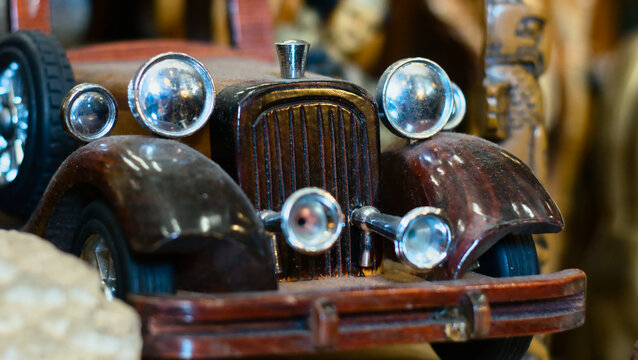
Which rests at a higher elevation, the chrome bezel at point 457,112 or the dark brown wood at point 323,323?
the chrome bezel at point 457,112

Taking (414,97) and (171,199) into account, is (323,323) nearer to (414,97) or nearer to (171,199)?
(171,199)

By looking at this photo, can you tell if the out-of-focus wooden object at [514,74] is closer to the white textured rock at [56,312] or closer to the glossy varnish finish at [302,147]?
the glossy varnish finish at [302,147]

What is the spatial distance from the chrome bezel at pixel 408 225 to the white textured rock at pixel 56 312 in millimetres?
703

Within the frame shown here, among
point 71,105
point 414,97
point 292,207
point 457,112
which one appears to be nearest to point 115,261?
point 292,207

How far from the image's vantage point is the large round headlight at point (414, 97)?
264 cm

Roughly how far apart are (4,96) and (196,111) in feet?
3.23

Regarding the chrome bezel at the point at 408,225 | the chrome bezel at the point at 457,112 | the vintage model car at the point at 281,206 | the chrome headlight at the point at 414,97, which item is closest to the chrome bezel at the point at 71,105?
the vintage model car at the point at 281,206

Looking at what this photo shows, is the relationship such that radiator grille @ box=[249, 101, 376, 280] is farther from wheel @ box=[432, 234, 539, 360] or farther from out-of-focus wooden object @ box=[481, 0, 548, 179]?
out-of-focus wooden object @ box=[481, 0, 548, 179]

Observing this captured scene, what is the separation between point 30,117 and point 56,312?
3.79 feet

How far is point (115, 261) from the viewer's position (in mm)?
2133

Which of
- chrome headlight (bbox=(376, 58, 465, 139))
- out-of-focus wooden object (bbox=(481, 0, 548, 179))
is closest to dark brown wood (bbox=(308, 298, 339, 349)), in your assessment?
chrome headlight (bbox=(376, 58, 465, 139))

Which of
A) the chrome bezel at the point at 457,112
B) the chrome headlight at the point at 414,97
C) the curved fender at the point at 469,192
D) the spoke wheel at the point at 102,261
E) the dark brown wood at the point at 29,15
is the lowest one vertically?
the spoke wheel at the point at 102,261

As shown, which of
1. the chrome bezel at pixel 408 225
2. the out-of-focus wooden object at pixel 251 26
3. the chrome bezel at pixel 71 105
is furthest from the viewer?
the out-of-focus wooden object at pixel 251 26

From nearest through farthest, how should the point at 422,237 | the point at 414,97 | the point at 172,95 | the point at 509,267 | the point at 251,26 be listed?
1. the point at 422,237
2. the point at 172,95
3. the point at 509,267
4. the point at 414,97
5. the point at 251,26
